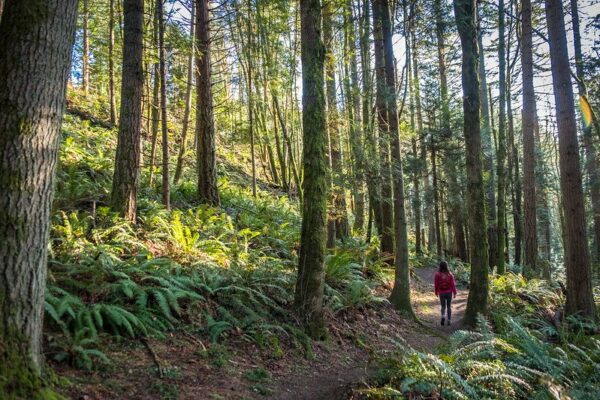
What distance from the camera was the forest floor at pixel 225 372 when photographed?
157 inches

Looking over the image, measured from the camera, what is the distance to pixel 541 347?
→ 5.79 meters

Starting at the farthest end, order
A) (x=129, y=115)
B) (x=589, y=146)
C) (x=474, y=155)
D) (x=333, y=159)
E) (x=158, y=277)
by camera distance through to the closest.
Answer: (x=589, y=146) → (x=333, y=159) → (x=474, y=155) → (x=129, y=115) → (x=158, y=277)

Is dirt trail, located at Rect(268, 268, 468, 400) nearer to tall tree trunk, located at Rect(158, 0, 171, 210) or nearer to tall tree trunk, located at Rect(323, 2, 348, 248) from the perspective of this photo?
tall tree trunk, located at Rect(323, 2, 348, 248)

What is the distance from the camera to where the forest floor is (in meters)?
4.00

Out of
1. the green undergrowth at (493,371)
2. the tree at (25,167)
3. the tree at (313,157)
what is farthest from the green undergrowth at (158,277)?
the green undergrowth at (493,371)

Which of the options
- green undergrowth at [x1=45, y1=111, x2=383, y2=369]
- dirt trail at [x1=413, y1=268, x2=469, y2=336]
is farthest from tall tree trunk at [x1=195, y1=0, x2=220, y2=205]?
dirt trail at [x1=413, y1=268, x2=469, y2=336]

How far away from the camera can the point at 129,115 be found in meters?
8.31

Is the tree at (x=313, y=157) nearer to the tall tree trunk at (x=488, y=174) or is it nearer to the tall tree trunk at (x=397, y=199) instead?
the tall tree trunk at (x=397, y=199)

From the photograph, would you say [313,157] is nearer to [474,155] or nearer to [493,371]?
[493,371]

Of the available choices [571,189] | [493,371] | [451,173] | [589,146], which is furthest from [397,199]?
[589,146]

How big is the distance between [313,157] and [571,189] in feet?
20.6

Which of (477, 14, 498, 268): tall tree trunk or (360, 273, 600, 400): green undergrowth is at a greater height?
(477, 14, 498, 268): tall tree trunk

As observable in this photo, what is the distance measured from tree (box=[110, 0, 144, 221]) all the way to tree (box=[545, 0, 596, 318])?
9.17 metres

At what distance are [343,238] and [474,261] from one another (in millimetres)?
5545
